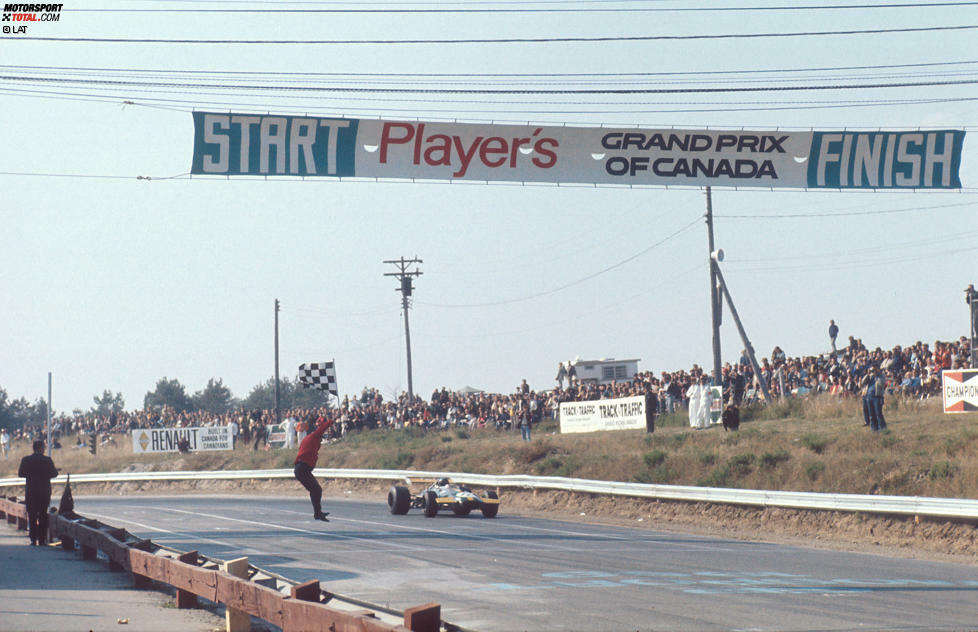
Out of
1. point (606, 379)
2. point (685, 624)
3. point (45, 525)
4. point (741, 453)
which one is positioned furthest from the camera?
point (606, 379)

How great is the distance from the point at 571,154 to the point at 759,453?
10.1 m

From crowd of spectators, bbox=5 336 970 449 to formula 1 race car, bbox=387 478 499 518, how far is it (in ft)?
9.63

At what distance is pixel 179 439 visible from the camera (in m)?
51.2

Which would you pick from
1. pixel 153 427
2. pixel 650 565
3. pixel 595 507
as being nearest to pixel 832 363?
pixel 595 507

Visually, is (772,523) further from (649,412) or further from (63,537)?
(63,537)

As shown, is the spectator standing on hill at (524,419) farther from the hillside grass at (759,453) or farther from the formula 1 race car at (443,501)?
the formula 1 race car at (443,501)

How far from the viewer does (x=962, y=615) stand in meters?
10.5

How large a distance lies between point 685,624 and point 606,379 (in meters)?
43.8

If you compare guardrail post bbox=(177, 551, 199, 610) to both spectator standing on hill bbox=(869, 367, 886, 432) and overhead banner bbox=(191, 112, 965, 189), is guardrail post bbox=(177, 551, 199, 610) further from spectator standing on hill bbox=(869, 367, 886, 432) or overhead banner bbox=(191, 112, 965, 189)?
spectator standing on hill bbox=(869, 367, 886, 432)

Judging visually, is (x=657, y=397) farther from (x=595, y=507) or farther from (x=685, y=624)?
(x=685, y=624)

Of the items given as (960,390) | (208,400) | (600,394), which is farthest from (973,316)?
(208,400)

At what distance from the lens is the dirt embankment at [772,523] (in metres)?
18.9

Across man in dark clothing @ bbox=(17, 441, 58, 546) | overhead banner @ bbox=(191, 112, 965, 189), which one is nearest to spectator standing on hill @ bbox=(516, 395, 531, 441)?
overhead banner @ bbox=(191, 112, 965, 189)

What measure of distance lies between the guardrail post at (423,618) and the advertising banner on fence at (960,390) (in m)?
21.3
